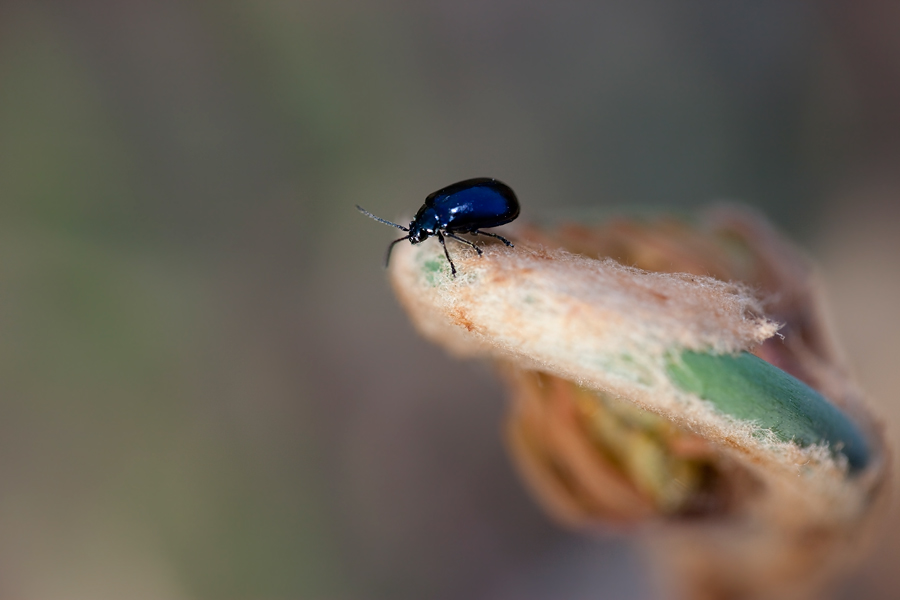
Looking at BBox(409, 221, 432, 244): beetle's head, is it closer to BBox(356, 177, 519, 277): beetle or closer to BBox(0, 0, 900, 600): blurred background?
BBox(356, 177, 519, 277): beetle

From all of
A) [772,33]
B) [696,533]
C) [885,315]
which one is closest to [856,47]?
[772,33]

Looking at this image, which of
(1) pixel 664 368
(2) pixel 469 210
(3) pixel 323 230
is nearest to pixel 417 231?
(2) pixel 469 210

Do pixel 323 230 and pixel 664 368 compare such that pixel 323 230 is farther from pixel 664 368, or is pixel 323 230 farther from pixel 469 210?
pixel 664 368

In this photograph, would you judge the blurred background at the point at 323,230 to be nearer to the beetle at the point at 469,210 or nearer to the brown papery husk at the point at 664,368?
the brown papery husk at the point at 664,368

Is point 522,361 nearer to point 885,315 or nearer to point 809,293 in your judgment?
point 809,293

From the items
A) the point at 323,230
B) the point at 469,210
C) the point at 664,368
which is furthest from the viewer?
the point at 323,230
